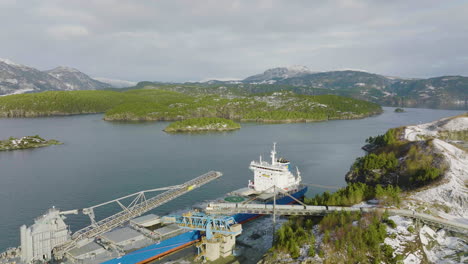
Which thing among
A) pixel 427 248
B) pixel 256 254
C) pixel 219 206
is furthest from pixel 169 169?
pixel 427 248

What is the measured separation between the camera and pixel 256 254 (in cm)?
2773

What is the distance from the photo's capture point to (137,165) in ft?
192

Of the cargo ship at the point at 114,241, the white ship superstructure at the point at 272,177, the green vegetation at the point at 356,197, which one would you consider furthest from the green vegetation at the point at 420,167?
the cargo ship at the point at 114,241

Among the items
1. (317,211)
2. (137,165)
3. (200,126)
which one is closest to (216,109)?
(200,126)

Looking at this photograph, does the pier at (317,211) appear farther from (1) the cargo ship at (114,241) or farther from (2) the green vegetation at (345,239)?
(1) the cargo ship at (114,241)

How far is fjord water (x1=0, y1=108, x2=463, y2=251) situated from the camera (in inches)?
1542

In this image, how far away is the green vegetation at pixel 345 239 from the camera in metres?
22.5

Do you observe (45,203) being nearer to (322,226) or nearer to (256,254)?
(256,254)

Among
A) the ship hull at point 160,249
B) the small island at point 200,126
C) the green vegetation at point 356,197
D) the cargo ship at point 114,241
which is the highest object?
the small island at point 200,126

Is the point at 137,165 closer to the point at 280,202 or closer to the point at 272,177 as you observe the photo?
the point at 272,177

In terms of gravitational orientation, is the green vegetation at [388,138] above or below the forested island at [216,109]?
below

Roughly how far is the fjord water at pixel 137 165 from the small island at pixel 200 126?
33.6 feet

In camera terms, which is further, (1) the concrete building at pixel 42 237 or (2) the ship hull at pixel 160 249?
(2) the ship hull at pixel 160 249

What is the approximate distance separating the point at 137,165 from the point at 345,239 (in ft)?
144
